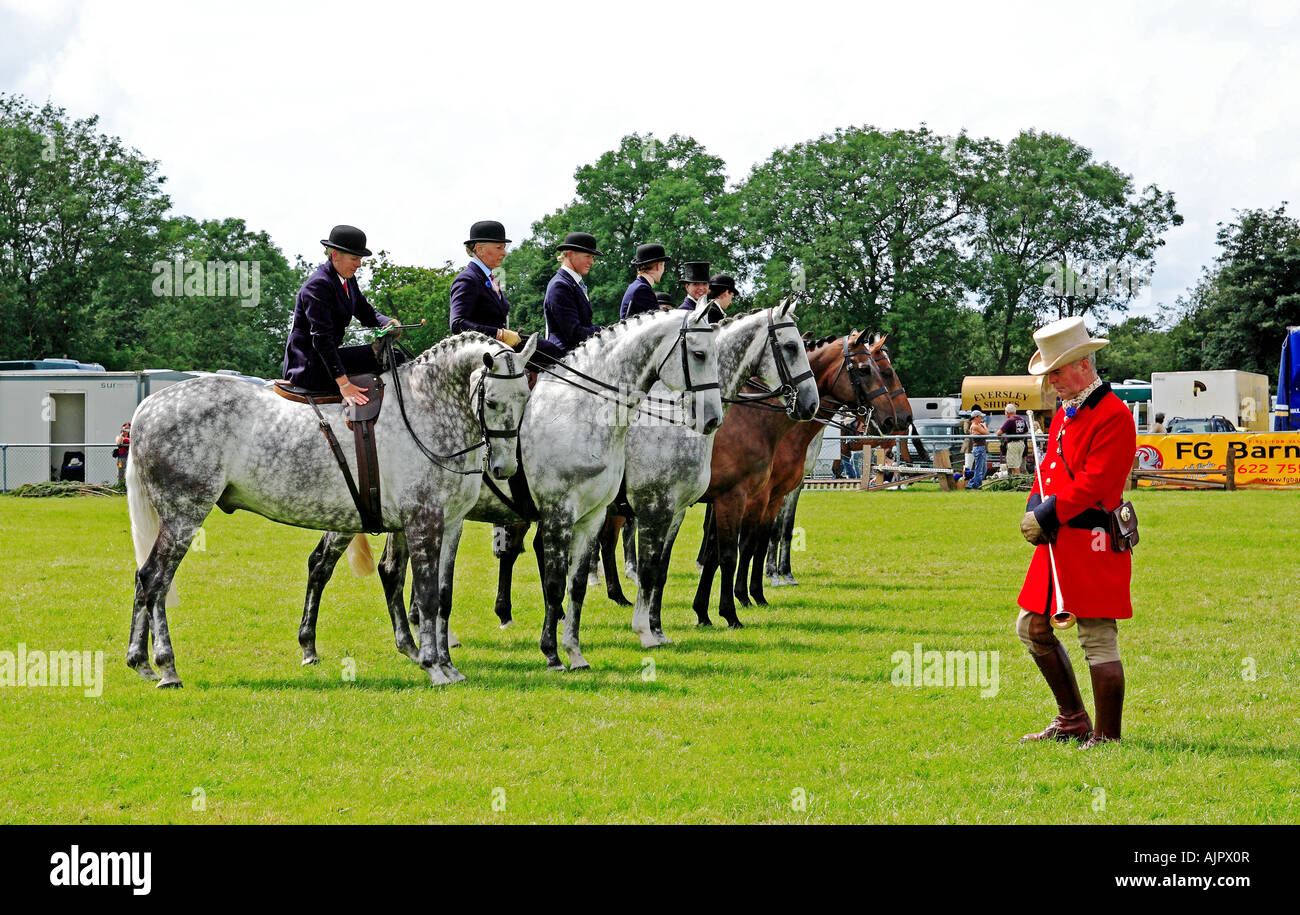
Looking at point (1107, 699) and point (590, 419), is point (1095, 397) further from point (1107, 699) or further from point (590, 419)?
point (590, 419)

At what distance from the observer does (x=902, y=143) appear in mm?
64562

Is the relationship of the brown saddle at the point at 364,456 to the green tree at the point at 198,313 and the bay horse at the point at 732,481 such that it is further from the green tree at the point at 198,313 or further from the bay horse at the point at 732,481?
the green tree at the point at 198,313

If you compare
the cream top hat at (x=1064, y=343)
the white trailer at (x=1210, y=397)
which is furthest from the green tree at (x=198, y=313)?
the cream top hat at (x=1064, y=343)

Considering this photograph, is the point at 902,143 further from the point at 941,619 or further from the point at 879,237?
the point at 941,619

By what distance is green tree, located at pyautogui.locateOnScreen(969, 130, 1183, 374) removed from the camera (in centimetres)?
6588

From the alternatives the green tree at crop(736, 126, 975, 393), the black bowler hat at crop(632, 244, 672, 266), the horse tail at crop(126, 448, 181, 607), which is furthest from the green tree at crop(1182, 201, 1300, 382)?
the horse tail at crop(126, 448, 181, 607)

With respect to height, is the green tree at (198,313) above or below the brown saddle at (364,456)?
above

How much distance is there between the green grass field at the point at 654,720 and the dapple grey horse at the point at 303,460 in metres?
0.92

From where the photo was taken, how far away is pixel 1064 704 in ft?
24.8

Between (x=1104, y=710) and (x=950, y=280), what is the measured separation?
58290mm

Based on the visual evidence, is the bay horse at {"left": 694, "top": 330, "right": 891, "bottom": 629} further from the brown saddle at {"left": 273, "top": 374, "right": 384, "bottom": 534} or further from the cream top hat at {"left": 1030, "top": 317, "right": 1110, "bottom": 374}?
the cream top hat at {"left": 1030, "top": 317, "right": 1110, "bottom": 374}

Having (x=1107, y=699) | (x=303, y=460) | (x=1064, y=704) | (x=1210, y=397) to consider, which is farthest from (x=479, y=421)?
(x=1210, y=397)

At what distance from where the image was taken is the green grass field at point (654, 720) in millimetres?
6359
